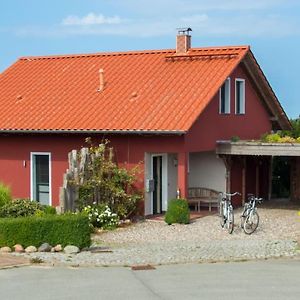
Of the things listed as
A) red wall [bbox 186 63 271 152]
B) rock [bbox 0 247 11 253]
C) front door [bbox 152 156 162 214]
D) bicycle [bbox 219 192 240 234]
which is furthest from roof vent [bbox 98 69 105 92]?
rock [bbox 0 247 11 253]

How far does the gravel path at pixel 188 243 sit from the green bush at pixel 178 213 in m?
0.23

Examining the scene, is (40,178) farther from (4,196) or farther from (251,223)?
(251,223)

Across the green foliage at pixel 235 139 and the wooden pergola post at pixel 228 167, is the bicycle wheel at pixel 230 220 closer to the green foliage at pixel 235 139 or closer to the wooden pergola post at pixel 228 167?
the green foliage at pixel 235 139

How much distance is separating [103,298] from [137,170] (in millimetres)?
10832

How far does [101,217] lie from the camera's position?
19312mm

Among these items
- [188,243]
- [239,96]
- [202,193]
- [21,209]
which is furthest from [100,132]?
[239,96]

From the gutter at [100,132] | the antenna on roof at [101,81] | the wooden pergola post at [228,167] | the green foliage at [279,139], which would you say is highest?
the antenna on roof at [101,81]

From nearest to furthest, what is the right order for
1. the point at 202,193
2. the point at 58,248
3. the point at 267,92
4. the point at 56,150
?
the point at 58,248 → the point at 56,150 → the point at 202,193 → the point at 267,92

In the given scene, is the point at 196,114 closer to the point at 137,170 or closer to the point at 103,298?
the point at 137,170

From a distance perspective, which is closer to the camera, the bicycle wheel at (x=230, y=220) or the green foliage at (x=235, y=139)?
the bicycle wheel at (x=230, y=220)

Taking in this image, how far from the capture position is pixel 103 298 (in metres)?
10.3

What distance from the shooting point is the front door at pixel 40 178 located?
23031mm

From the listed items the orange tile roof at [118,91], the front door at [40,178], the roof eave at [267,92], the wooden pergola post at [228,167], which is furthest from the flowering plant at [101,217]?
the roof eave at [267,92]

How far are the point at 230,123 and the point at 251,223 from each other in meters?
6.59
